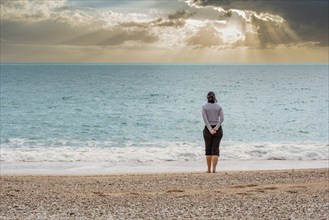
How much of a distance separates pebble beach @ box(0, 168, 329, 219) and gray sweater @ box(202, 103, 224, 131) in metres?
1.40

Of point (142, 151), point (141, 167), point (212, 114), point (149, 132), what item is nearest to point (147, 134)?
point (149, 132)

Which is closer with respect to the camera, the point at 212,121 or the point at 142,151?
the point at 212,121

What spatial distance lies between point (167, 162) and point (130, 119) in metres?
17.2

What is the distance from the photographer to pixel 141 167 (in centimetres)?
1814

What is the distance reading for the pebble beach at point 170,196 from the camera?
9.97 meters

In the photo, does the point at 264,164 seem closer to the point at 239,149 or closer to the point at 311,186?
the point at 239,149

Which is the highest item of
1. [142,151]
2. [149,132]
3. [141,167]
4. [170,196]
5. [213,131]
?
[149,132]

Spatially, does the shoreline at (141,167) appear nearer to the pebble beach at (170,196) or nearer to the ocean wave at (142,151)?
the ocean wave at (142,151)

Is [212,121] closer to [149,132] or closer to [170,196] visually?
[170,196]

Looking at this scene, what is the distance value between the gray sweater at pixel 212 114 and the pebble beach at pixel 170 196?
1401mm

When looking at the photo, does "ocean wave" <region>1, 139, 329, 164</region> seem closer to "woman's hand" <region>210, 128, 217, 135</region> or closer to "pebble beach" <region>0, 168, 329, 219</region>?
"pebble beach" <region>0, 168, 329, 219</region>

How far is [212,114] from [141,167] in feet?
14.9

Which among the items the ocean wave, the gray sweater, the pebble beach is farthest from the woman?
the ocean wave

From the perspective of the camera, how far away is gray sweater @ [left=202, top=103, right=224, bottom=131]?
1441 centimetres
